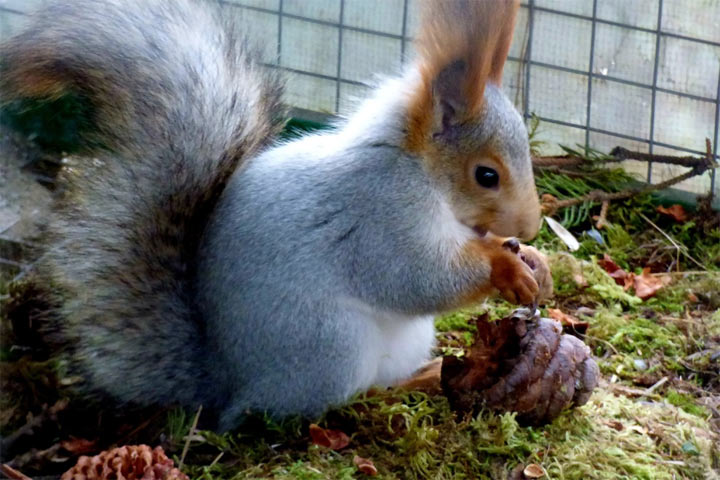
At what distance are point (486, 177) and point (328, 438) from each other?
27.8 inches

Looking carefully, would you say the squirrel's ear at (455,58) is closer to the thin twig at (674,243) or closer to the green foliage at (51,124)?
the green foliage at (51,124)

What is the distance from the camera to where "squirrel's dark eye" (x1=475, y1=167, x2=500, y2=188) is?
7.55ft

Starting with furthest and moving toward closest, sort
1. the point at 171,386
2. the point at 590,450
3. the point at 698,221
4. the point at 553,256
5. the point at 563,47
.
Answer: the point at 563,47, the point at 698,221, the point at 553,256, the point at 171,386, the point at 590,450

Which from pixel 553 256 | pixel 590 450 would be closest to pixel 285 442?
pixel 590 450

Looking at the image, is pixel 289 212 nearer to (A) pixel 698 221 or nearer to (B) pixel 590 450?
(B) pixel 590 450

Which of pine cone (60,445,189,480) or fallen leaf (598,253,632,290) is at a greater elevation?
fallen leaf (598,253,632,290)

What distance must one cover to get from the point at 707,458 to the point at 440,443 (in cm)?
59

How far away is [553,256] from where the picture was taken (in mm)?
3201

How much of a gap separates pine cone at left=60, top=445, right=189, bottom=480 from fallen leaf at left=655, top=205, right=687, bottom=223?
2.35 m

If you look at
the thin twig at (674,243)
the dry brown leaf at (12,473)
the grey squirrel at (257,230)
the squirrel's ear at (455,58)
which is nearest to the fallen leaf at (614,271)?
the thin twig at (674,243)

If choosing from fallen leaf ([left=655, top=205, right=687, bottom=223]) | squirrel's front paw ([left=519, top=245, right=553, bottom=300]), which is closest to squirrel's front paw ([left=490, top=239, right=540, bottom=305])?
squirrel's front paw ([left=519, top=245, right=553, bottom=300])

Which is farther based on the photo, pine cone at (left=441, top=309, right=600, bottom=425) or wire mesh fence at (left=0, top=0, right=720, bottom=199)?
wire mesh fence at (left=0, top=0, right=720, bottom=199)

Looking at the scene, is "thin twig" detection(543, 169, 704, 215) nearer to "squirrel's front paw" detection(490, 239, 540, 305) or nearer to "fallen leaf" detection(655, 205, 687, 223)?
"fallen leaf" detection(655, 205, 687, 223)

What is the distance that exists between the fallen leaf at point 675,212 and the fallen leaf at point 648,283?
1.47ft
